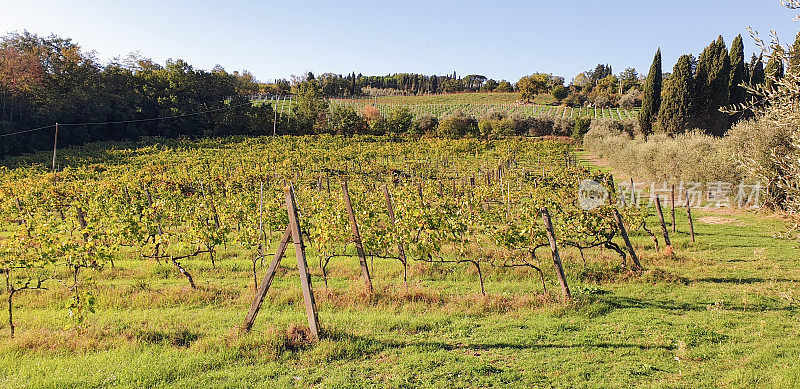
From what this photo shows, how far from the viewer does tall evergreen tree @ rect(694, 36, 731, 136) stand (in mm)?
35531

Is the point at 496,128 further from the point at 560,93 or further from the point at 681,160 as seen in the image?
the point at 560,93

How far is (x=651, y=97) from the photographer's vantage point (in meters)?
41.4

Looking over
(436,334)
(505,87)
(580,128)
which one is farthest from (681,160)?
(505,87)

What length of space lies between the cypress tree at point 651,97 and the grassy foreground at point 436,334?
115ft

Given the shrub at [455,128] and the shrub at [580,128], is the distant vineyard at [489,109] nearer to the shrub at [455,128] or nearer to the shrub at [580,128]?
the shrub at [455,128]

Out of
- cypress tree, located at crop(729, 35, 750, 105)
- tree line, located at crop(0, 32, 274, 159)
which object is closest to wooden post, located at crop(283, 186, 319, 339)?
cypress tree, located at crop(729, 35, 750, 105)

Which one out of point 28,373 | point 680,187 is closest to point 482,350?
point 28,373

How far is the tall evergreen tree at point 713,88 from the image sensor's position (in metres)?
35.5

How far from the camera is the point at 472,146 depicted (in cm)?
4991

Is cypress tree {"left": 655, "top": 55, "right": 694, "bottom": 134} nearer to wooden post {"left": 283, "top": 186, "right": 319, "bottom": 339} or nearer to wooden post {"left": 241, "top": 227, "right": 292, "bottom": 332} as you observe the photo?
wooden post {"left": 283, "top": 186, "right": 319, "bottom": 339}

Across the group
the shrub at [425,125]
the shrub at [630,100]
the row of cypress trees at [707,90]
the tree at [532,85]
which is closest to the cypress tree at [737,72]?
the row of cypress trees at [707,90]

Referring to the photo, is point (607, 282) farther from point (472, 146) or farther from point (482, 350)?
point (472, 146)

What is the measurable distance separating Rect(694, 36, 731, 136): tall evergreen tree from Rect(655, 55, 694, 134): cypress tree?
2.29 feet

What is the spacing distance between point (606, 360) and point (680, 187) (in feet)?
72.0
